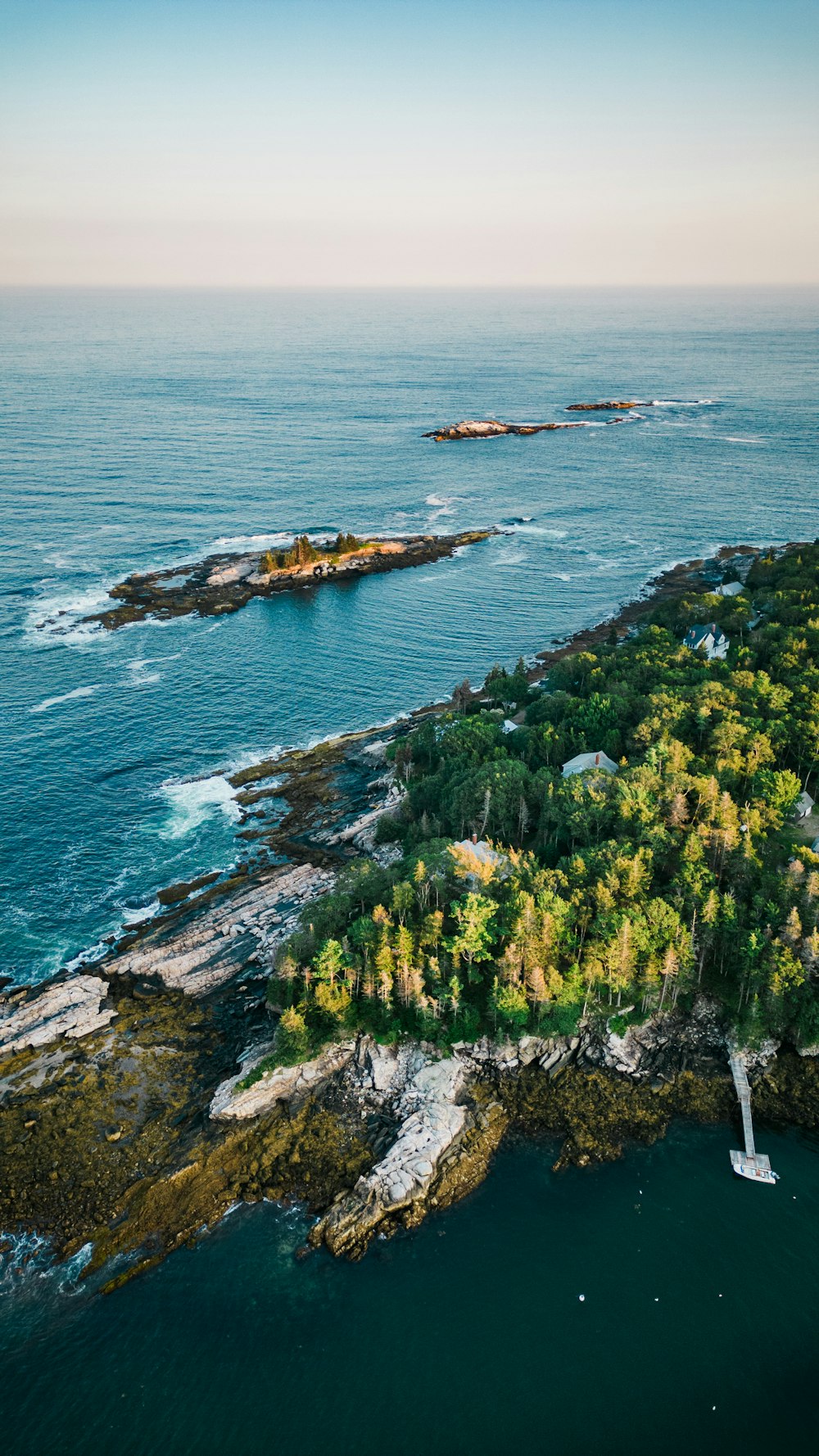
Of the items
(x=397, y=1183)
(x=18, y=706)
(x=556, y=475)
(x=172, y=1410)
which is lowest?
(x=172, y=1410)

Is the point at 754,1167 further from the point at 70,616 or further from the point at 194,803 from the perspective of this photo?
the point at 70,616

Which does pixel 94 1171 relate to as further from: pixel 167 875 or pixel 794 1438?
pixel 794 1438

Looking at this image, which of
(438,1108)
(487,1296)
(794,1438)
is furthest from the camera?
(438,1108)

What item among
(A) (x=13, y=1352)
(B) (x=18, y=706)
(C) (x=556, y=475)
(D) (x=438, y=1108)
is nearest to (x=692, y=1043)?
(D) (x=438, y=1108)

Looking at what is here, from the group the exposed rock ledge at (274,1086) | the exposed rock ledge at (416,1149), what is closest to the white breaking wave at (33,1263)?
the exposed rock ledge at (274,1086)

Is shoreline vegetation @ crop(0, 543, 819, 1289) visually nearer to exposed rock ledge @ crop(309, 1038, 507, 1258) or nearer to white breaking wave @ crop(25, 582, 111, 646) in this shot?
exposed rock ledge @ crop(309, 1038, 507, 1258)

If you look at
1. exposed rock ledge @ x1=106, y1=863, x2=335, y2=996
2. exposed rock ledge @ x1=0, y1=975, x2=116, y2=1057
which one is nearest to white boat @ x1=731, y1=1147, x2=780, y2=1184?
exposed rock ledge @ x1=106, y1=863, x2=335, y2=996

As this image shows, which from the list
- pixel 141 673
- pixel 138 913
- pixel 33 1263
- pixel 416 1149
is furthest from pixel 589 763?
pixel 141 673
